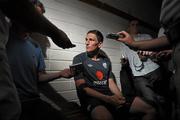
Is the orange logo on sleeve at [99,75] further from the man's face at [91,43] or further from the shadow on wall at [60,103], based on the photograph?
the shadow on wall at [60,103]

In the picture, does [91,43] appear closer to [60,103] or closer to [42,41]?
[42,41]

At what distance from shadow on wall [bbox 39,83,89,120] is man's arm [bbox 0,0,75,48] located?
2.28 m

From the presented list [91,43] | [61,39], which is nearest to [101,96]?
[91,43]

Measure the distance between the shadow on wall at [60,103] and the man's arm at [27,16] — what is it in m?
2.28

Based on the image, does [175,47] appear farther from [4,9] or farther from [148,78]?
[148,78]

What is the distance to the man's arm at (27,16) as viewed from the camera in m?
0.88

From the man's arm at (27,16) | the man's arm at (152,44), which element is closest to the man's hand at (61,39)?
the man's arm at (27,16)

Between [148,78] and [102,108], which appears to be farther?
[148,78]

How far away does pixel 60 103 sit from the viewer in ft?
11.8

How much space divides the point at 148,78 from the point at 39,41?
2.42m

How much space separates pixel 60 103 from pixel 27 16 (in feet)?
9.27

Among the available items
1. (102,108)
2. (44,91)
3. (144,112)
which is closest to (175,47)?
(102,108)

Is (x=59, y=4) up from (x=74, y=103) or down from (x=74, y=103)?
up

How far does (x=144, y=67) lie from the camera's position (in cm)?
454
